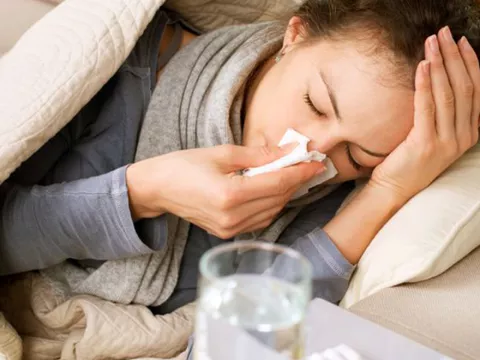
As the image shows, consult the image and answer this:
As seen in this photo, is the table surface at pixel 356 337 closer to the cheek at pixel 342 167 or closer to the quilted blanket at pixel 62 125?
the cheek at pixel 342 167

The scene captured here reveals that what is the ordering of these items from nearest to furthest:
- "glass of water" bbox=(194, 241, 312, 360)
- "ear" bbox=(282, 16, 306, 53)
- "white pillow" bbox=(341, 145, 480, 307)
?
"glass of water" bbox=(194, 241, 312, 360)
"white pillow" bbox=(341, 145, 480, 307)
"ear" bbox=(282, 16, 306, 53)

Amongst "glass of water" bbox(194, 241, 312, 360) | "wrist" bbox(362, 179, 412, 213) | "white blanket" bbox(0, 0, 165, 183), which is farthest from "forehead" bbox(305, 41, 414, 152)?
"glass of water" bbox(194, 241, 312, 360)

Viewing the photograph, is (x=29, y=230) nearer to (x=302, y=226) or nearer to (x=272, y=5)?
(x=302, y=226)

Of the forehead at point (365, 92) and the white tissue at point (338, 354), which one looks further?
the forehead at point (365, 92)

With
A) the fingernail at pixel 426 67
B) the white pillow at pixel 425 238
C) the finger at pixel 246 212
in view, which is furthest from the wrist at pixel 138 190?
the fingernail at pixel 426 67

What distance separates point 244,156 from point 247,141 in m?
0.14

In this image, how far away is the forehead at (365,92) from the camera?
99cm

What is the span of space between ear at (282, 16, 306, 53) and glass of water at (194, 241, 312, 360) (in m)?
0.64

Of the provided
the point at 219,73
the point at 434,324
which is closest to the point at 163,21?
the point at 219,73

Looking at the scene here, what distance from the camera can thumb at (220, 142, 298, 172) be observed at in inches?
38.5

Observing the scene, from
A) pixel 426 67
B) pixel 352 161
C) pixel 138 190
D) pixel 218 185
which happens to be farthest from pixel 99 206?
pixel 426 67

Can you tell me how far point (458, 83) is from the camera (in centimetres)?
103

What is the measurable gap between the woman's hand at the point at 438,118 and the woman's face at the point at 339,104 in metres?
0.02

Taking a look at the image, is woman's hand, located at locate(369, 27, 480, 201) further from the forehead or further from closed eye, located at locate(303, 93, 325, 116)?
closed eye, located at locate(303, 93, 325, 116)
